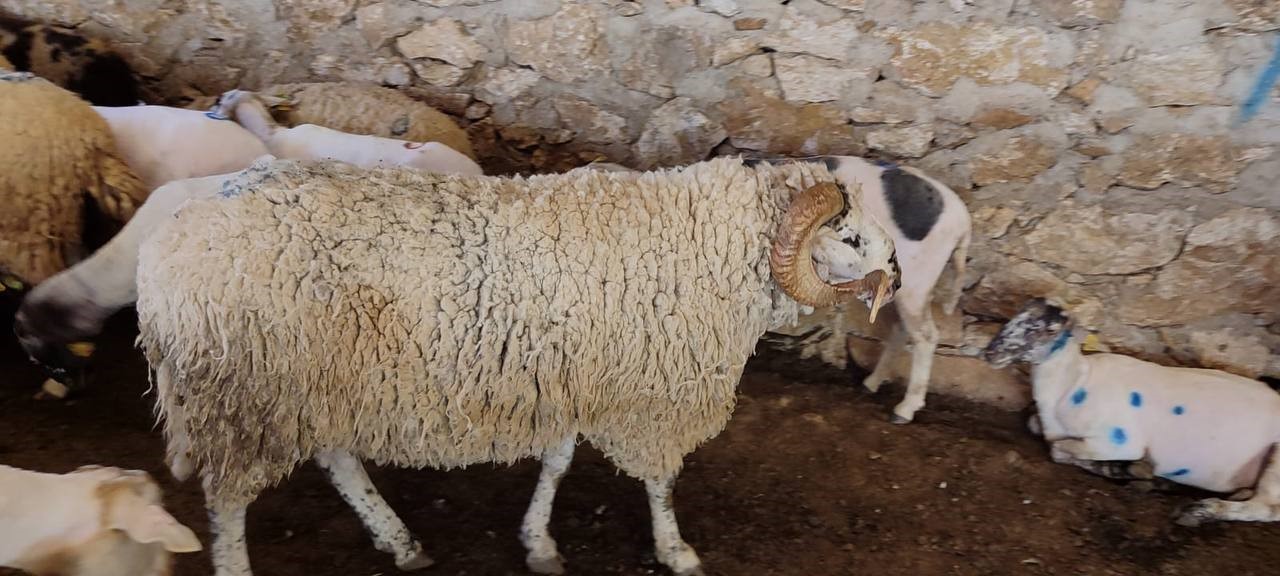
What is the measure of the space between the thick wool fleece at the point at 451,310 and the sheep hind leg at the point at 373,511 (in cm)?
25

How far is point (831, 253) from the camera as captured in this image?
239 centimetres

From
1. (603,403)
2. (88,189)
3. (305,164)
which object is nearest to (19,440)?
(88,189)

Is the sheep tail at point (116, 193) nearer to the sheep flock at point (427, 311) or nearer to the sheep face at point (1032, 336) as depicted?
the sheep flock at point (427, 311)

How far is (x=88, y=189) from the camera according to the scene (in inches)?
118

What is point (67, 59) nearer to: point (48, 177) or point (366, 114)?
point (48, 177)

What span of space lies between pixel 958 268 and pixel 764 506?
1131 millimetres

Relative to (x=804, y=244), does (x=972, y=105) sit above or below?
above

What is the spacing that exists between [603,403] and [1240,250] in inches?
93.0

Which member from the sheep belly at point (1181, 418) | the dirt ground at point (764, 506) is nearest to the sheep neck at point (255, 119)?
the dirt ground at point (764, 506)

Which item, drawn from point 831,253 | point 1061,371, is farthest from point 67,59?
point 1061,371

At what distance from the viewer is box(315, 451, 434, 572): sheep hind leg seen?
2484 mm

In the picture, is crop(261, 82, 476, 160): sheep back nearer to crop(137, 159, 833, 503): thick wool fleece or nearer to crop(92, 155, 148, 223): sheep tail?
crop(92, 155, 148, 223): sheep tail

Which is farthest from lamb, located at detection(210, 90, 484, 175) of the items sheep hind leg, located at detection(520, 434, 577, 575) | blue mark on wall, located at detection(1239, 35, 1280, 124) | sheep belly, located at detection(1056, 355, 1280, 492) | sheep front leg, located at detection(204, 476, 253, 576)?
blue mark on wall, located at detection(1239, 35, 1280, 124)

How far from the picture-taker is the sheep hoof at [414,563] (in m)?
2.60
